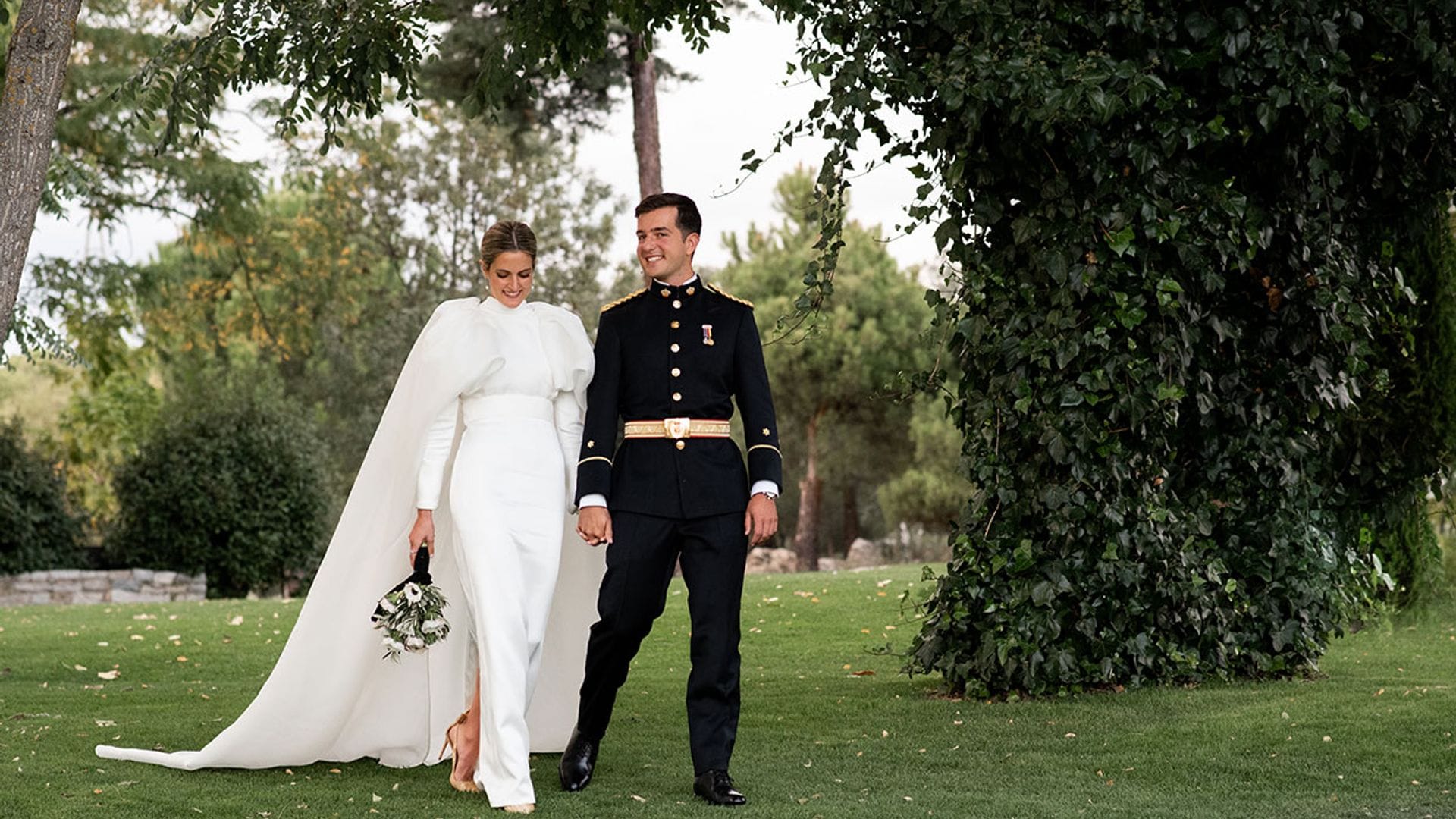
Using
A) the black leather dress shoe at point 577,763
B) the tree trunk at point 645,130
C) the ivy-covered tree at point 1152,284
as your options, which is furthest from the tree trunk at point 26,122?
the tree trunk at point 645,130

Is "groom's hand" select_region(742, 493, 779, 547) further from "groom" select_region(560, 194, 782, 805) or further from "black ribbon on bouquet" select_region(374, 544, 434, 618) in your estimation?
"black ribbon on bouquet" select_region(374, 544, 434, 618)

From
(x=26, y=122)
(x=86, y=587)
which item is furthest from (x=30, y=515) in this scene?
(x=26, y=122)

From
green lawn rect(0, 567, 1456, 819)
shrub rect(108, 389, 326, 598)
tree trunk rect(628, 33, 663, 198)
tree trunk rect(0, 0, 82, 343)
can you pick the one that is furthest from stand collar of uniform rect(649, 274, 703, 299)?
shrub rect(108, 389, 326, 598)

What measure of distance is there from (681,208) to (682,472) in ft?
2.96

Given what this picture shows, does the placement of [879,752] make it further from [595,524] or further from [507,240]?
[507,240]

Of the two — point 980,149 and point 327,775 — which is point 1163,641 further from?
point 327,775

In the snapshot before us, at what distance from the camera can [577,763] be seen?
540cm

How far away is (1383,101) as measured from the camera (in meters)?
6.80

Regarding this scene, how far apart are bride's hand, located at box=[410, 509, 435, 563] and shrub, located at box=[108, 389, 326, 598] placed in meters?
15.1

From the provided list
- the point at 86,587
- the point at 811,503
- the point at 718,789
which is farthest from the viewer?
the point at 811,503

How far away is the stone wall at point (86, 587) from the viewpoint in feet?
60.4

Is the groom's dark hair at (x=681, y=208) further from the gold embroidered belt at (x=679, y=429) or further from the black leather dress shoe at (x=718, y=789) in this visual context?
the black leather dress shoe at (x=718, y=789)

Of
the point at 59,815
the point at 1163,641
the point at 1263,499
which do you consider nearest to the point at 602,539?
the point at 59,815

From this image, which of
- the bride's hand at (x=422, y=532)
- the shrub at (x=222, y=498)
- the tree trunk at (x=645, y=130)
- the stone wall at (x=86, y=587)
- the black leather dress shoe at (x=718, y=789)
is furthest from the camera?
the shrub at (x=222, y=498)
